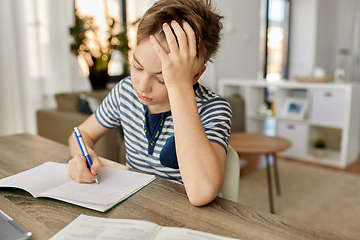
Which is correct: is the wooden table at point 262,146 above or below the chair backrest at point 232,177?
below

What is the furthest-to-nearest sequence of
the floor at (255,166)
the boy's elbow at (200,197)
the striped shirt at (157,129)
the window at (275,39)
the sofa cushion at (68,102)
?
the window at (275,39)
the floor at (255,166)
the sofa cushion at (68,102)
the striped shirt at (157,129)
the boy's elbow at (200,197)

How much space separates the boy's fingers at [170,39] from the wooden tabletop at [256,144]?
1458 mm

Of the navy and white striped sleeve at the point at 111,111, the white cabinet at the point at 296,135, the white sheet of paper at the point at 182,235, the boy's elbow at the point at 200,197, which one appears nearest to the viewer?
the white sheet of paper at the point at 182,235

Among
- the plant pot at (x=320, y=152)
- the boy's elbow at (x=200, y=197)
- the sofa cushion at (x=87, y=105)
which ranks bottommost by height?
the plant pot at (x=320, y=152)

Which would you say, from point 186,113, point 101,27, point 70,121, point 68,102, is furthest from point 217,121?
point 101,27

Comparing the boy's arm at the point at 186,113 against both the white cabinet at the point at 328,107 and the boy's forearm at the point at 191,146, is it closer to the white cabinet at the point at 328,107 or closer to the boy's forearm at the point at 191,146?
the boy's forearm at the point at 191,146

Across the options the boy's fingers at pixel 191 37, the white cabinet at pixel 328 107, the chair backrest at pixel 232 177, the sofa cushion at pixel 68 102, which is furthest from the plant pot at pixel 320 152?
the boy's fingers at pixel 191 37

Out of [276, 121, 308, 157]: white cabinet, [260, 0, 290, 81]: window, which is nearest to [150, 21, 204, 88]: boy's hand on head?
[276, 121, 308, 157]: white cabinet

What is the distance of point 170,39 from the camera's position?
673 mm

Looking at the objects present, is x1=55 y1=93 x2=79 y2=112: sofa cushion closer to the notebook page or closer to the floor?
the floor

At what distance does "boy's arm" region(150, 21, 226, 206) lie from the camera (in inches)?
26.5

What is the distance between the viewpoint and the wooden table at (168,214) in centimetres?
53

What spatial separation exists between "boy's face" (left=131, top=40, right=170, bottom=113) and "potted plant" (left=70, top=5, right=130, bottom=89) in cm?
251

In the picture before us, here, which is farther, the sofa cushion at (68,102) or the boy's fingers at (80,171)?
the sofa cushion at (68,102)
